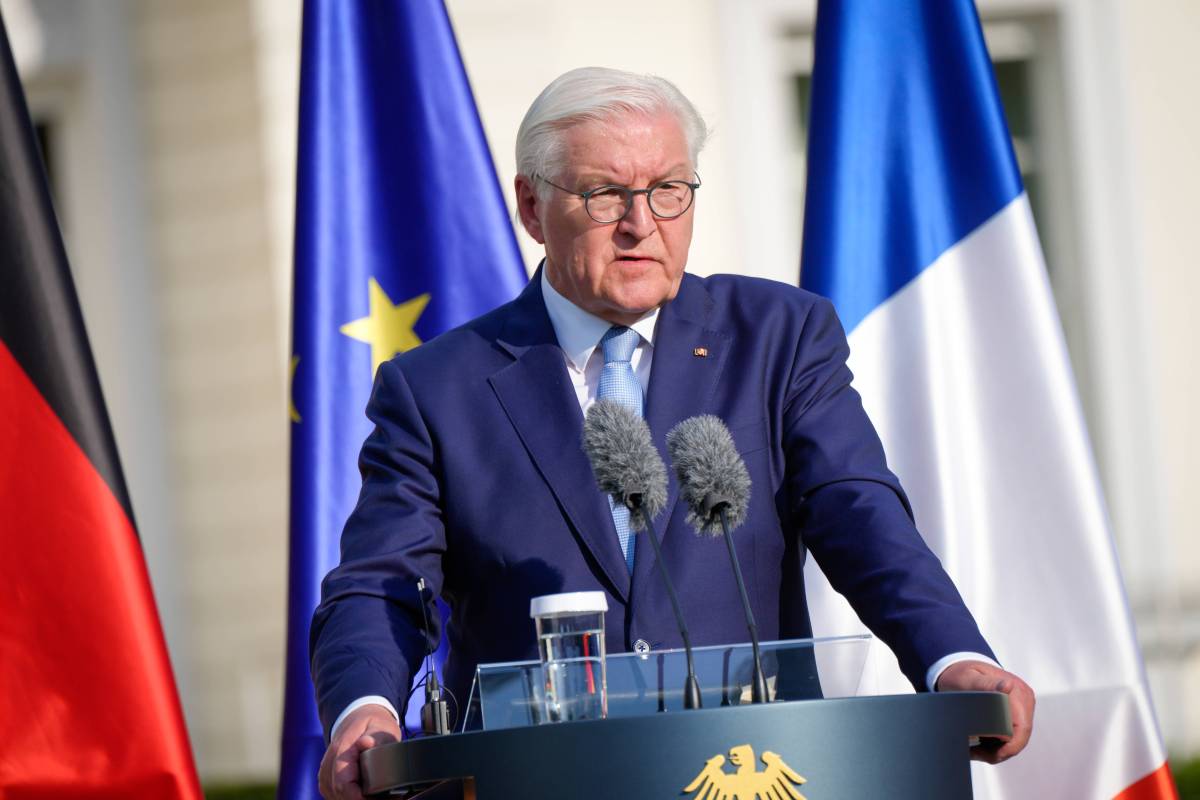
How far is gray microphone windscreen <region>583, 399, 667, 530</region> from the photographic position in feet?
6.68

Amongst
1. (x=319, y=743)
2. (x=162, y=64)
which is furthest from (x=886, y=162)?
(x=162, y=64)

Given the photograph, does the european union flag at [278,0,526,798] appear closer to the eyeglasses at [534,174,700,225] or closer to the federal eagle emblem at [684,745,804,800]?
the eyeglasses at [534,174,700,225]

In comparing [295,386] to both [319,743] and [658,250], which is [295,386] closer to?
[319,743]

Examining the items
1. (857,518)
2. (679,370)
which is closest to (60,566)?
(679,370)

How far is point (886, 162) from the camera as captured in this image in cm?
381

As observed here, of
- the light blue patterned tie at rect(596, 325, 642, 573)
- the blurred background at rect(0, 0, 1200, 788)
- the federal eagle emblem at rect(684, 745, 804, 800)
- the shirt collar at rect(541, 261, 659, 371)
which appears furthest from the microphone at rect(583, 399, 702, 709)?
the blurred background at rect(0, 0, 1200, 788)

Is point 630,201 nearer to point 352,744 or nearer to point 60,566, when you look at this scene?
point 352,744

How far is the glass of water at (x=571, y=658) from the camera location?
77.9 inches

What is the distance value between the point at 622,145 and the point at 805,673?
973 millimetres

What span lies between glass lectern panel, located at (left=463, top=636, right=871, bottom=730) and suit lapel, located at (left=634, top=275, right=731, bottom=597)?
568 mm

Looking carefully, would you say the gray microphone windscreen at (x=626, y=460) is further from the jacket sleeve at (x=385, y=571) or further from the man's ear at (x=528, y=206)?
the man's ear at (x=528, y=206)

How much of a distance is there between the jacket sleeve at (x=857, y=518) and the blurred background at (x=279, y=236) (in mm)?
3117

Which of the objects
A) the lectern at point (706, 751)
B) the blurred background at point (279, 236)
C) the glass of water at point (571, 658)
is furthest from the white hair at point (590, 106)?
the blurred background at point (279, 236)

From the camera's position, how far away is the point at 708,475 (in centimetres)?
202
